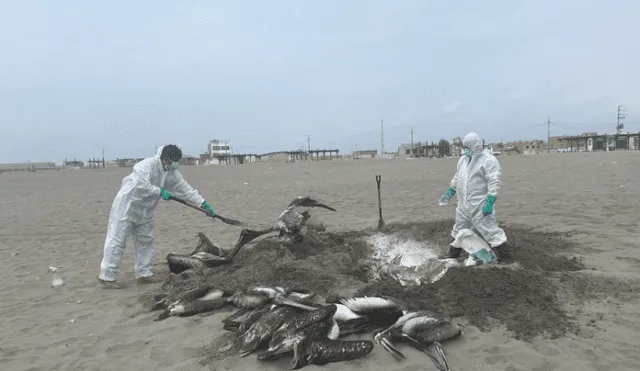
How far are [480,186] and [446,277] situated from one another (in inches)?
64.4

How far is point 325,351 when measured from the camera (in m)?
3.49

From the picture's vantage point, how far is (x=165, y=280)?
5879 mm

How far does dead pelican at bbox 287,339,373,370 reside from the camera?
3.43 meters

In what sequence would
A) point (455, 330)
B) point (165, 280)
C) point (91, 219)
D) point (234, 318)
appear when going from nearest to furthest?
point (455, 330) → point (234, 318) → point (165, 280) → point (91, 219)

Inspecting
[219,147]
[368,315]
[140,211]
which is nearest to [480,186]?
[368,315]

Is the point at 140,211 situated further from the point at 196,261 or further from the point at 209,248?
the point at 209,248

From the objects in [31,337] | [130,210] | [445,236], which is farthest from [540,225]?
[31,337]

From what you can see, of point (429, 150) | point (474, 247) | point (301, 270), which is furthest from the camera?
point (429, 150)

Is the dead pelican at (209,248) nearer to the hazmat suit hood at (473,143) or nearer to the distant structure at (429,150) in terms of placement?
the hazmat suit hood at (473,143)

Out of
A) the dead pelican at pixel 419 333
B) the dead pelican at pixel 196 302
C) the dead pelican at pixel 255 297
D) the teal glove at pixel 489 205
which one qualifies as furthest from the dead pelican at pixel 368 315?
the teal glove at pixel 489 205

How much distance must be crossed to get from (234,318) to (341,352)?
1.36 metres

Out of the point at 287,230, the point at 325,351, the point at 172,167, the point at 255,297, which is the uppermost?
the point at 172,167

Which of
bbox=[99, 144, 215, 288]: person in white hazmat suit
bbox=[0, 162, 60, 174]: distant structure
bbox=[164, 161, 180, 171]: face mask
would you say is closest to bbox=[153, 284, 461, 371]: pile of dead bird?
bbox=[99, 144, 215, 288]: person in white hazmat suit

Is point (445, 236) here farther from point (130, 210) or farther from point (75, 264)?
point (75, 264)
